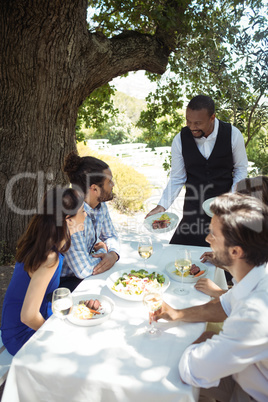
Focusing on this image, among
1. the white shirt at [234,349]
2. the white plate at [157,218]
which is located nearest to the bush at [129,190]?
the white plate at [157,218]

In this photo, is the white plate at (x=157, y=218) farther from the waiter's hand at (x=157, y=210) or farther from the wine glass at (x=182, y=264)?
the wine glass at (x=182, y=264)

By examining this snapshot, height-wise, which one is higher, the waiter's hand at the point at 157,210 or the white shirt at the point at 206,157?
the white shirt at the point at 206,157

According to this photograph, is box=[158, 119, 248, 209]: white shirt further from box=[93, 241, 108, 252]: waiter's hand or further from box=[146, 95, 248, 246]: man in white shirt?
box=[93, 241, 108, 252]: waiter's hand

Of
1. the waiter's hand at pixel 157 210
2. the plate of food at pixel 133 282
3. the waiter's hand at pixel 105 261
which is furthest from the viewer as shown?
the waiter's hand at pixel 157 210

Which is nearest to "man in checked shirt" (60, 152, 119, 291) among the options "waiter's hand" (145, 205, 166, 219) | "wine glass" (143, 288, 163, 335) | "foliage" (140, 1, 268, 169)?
"waiter's hand" (145, 205, 166, 219)

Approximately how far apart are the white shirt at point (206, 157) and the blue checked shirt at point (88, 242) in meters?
0.76

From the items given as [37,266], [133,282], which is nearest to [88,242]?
[133,282]

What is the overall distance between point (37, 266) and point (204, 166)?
2.09 meters

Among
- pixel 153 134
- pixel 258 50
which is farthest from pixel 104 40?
pixel 153 134

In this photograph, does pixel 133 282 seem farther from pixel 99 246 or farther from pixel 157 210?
pixel 157 210

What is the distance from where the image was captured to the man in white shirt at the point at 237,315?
1371mm

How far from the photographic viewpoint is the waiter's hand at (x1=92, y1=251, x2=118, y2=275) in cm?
242

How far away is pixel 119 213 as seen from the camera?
291 inches

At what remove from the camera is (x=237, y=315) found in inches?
54.9
